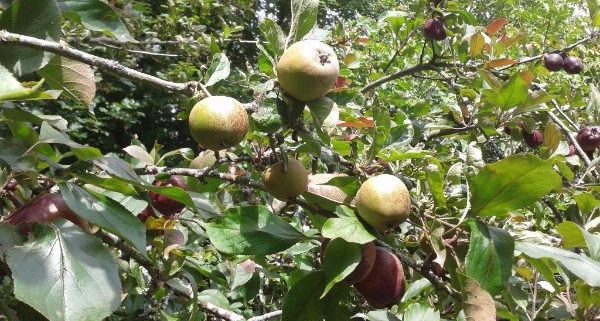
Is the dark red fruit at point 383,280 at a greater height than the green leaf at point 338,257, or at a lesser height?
lesser

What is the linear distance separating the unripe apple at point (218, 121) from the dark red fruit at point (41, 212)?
25 centimetres

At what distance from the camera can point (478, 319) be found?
31.8 inches

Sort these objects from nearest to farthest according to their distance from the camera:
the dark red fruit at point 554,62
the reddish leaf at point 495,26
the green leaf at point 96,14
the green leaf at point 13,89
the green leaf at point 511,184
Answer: the green leaf at point 13,89, the green leaf at point 511,184, the green leaf at point 96,14, the reddish leaf at point 495,26, the dark red fruit at point 554,62

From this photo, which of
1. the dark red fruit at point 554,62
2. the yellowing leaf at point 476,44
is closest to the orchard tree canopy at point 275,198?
the yellowing leaf at point 476,44

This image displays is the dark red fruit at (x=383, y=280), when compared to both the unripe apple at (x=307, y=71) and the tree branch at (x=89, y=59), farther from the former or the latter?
the tree branch at (x=89, y=59)

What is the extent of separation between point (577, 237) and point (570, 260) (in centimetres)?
18

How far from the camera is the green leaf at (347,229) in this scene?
0.82 m

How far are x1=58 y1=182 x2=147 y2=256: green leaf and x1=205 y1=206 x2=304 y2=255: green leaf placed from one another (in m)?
0.13

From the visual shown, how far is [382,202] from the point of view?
2.73ft

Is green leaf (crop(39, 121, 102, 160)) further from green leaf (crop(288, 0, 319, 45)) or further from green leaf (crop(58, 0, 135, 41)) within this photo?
green leaf (crop(288, 0, 319, 45))

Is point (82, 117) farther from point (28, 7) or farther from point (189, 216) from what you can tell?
point (28, 7)

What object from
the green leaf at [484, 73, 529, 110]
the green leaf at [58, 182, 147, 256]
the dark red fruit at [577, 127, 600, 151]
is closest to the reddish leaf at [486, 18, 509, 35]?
the dark red fruit at [577, 127, 600, 151]

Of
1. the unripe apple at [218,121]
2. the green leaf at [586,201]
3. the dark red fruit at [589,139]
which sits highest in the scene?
the unripe apple at [218,121]

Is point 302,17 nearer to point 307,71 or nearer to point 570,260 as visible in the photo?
point 307,71
